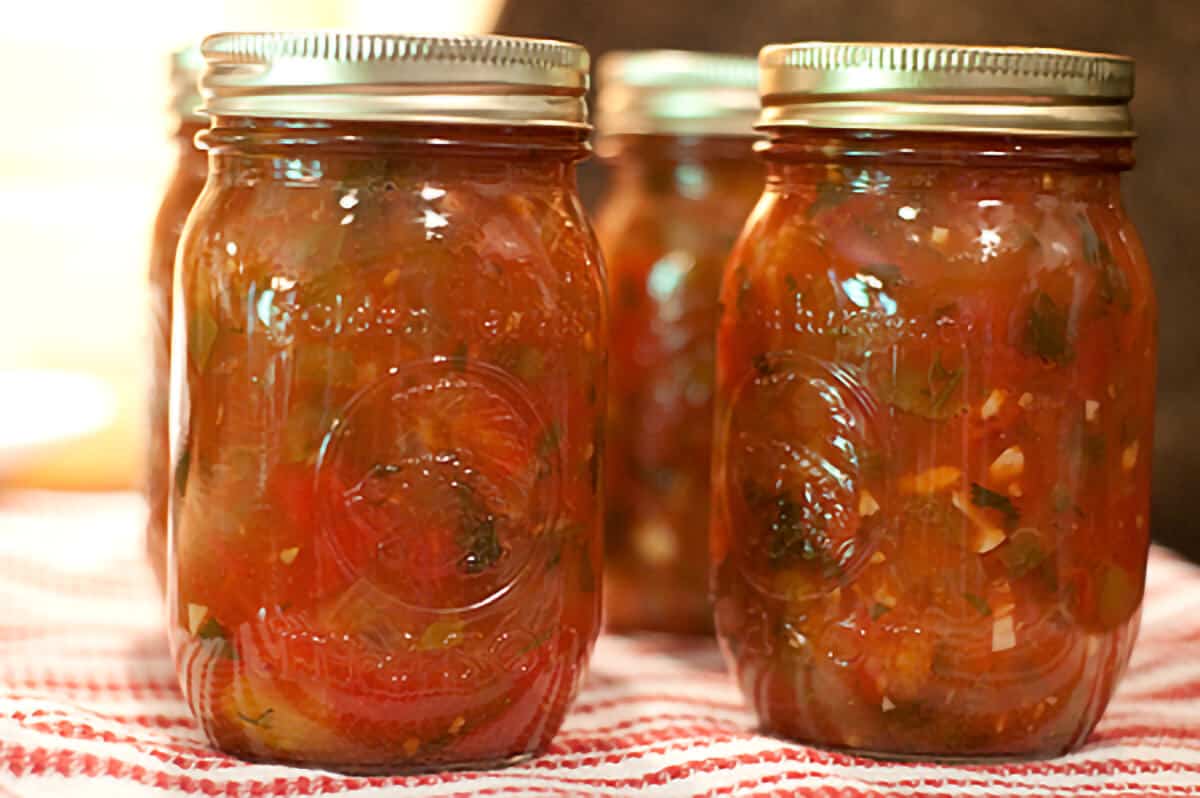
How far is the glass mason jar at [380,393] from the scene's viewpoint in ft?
2.77

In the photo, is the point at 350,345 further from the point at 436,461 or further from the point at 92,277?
the point at 92,277

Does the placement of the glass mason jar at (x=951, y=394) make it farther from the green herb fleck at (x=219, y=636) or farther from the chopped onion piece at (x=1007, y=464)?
the green herb fleck at (x=219, y=636)

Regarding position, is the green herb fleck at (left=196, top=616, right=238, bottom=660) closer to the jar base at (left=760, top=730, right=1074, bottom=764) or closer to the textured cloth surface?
the textured cloth surface

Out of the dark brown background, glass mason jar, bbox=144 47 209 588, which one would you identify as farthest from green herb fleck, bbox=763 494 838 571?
the dark brown background

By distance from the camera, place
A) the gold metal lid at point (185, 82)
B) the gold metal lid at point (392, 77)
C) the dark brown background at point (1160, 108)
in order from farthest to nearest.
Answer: the dark brown background at point (1160, 108), the gold metal lid at point (185, 82), the gold metal lid at point (392, 77)

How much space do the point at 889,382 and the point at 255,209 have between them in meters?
0.34

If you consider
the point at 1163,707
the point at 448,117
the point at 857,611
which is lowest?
the point at 1163,707

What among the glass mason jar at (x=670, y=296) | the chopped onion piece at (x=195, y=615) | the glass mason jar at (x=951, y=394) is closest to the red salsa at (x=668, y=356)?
the glass mason jar at (x=670, y=296)

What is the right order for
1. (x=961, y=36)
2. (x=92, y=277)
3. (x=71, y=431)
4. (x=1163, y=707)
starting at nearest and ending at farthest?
(x=1163, y=707) < (x=961, y=36) < (x=71, y=431) < (x=92, y=277)

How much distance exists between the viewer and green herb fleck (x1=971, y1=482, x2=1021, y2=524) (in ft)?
2.92

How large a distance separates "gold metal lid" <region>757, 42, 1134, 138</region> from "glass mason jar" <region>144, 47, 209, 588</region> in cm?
45

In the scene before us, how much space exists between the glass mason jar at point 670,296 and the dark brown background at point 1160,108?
1.15 feet

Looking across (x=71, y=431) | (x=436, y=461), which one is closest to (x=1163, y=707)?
(x=436, y=461)

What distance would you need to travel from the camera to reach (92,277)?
2168 millimetres
